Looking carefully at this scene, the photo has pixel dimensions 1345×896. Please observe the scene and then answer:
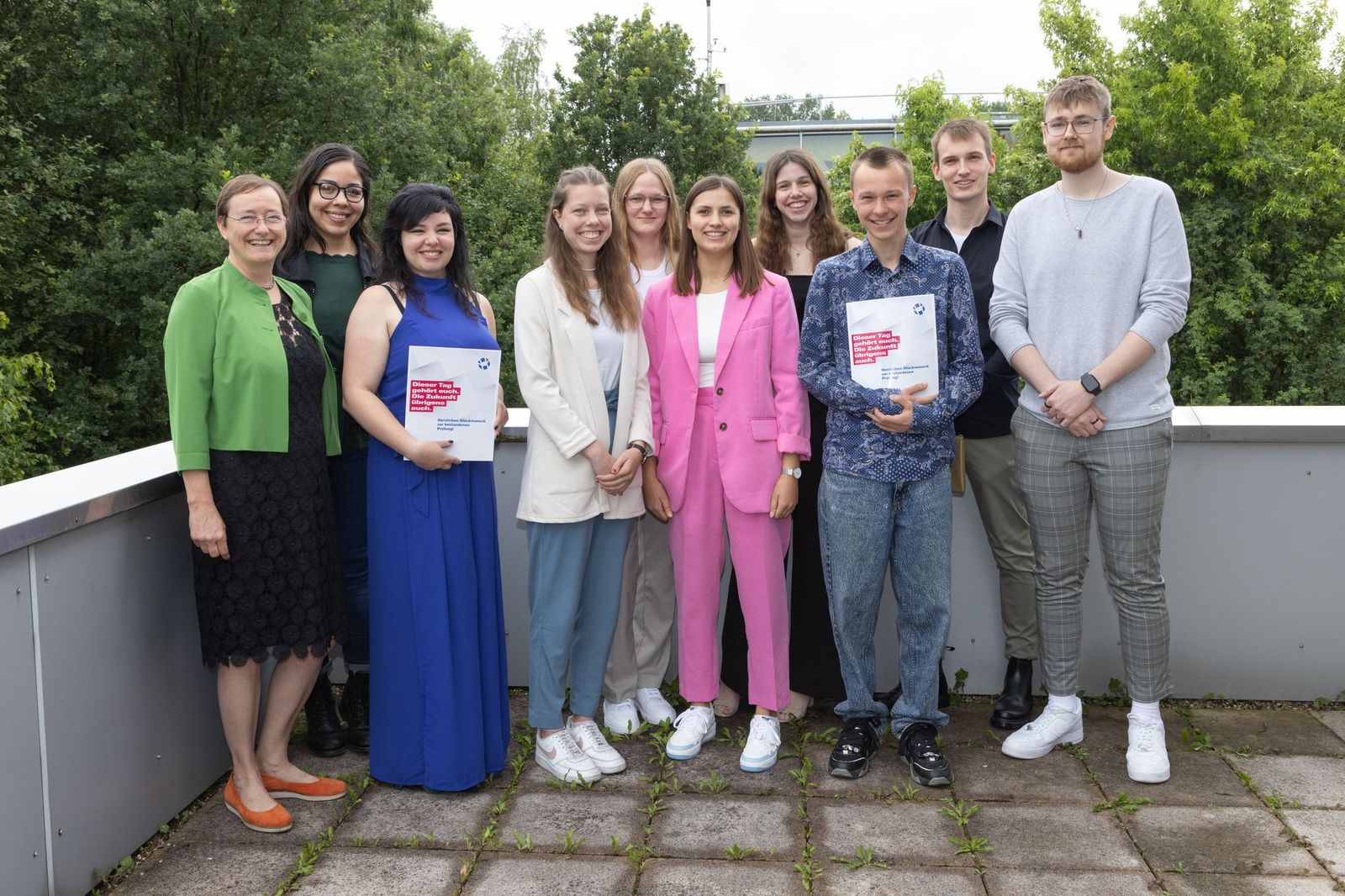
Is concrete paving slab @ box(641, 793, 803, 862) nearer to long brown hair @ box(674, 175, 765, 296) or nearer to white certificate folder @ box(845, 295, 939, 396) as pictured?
white certificate folder @ box(845, 295, 939, 396)

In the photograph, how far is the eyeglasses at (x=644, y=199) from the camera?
4.27m

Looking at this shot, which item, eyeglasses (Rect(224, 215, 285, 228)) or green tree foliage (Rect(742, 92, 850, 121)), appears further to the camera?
green tree foliage (Rect(742, 92, 850, 121))

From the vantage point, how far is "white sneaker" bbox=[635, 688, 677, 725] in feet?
14.5

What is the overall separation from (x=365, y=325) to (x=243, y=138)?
18554 mm

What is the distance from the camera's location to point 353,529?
4.13 metres

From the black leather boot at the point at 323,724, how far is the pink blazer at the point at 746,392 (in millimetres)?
1550

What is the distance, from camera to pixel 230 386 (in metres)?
3.45

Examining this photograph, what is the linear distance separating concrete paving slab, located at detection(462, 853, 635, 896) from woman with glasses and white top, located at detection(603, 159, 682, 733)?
100 cm

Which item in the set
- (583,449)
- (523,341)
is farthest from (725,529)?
(523,341)

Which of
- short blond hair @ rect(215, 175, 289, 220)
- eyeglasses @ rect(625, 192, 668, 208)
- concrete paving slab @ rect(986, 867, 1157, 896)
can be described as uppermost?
eyeglasses @ rect(625, 192, 668, 208)

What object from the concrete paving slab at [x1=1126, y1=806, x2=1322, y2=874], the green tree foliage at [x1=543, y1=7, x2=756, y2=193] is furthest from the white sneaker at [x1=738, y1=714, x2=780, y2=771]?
the green tree foliage at [x1=543, y1=7, x2=756, y2=193]

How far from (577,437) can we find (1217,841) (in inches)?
91.5

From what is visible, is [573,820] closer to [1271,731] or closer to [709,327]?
[709,327]

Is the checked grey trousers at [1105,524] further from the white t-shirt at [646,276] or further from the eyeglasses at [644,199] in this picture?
the eyeglasses at [644,199]
